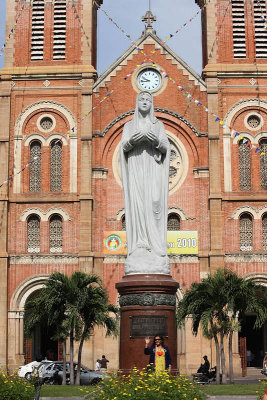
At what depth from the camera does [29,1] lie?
41031 mm

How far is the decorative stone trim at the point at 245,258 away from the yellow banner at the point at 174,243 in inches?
67.6

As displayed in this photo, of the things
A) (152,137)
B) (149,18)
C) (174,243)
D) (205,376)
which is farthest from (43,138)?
(152,137)

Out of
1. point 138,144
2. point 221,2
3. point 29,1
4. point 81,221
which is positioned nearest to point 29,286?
point 81,221

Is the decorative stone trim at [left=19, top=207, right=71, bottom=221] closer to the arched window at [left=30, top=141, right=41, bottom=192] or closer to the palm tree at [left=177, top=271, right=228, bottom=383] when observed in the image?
the arched window at [left=30, top=141, right=41, bottom=192]

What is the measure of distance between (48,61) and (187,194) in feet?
34.9

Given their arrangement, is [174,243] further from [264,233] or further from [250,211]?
[264,233]

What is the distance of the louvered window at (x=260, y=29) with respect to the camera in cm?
4006

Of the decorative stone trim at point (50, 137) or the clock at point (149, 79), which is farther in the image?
the clock at point (149, 79)

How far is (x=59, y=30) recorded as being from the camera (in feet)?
133

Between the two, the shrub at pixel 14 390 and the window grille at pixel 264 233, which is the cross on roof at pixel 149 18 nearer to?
the window grille at pixel 264 233

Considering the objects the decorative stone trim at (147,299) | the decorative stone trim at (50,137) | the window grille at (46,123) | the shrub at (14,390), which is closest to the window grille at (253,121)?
the decorative stone trim at (50,137)

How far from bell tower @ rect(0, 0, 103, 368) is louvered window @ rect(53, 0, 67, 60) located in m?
0.05

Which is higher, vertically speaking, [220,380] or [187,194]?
[187,194]

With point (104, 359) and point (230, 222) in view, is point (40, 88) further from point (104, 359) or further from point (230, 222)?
point (104, 359)
